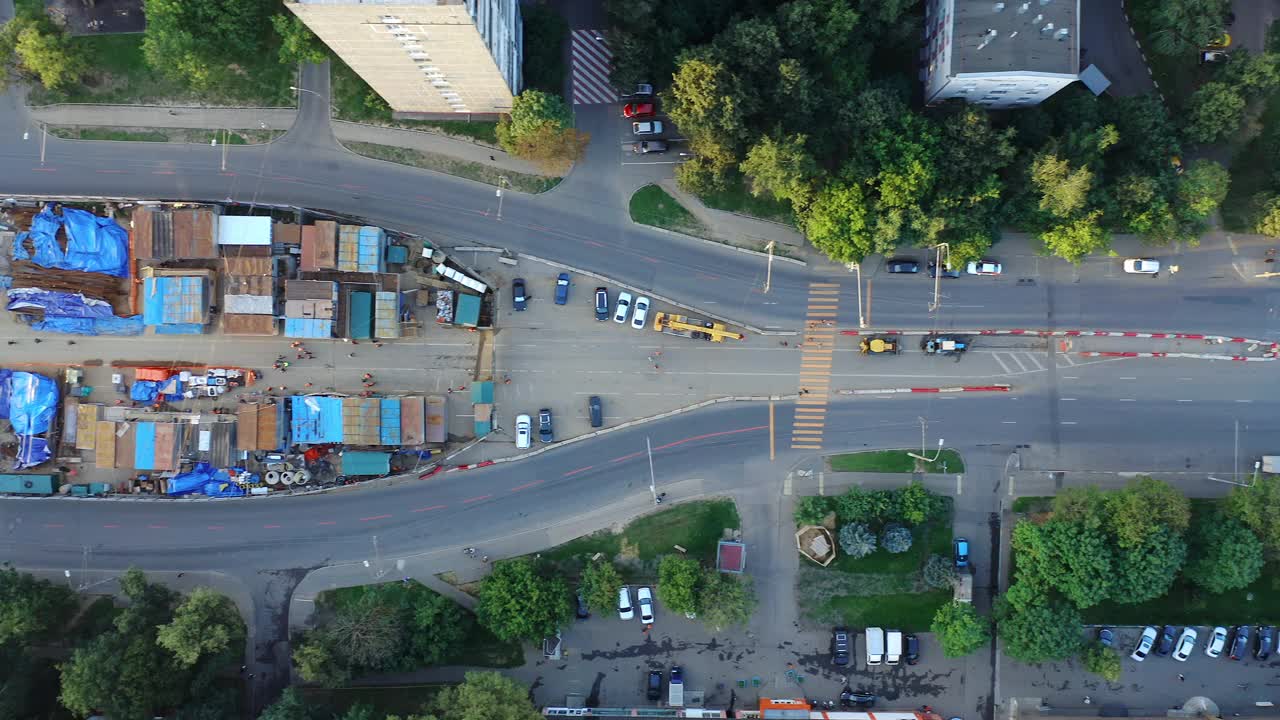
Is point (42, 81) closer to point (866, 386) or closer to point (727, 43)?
point (727, 43)

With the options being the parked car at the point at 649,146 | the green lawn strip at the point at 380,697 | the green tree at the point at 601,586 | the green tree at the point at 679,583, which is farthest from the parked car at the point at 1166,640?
the green lawn strip at the point at 380,697

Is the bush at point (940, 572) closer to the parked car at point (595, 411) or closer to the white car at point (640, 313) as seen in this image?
the parked car at point (595, 411)

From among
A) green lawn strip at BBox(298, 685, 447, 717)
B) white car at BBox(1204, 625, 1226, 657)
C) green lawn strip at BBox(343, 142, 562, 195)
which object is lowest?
green lawn strip at BBox(298, 685, 447, 717)

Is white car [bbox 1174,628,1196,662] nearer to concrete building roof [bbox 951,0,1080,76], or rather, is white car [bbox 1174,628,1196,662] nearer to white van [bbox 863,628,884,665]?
white van [bbox 863,628,884,665]

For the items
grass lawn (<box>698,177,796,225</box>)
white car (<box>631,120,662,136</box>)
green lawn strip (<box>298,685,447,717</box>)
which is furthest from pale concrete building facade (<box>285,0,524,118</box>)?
green lawn strip (<box>298,685,447,717</box>)

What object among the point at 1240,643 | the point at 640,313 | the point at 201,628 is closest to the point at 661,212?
the point at 640,313

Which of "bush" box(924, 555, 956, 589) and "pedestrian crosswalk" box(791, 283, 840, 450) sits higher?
"pedestrian crosswalk" box(791, 283, 840, 450)
